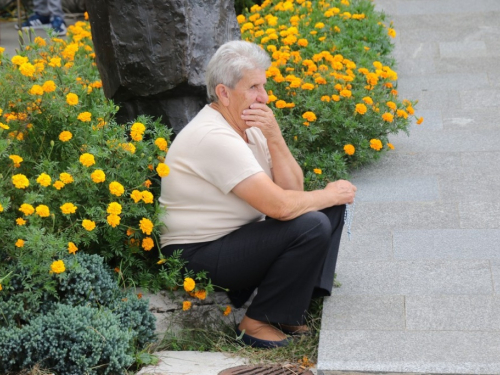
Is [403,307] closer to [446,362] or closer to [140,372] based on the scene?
[446,362]

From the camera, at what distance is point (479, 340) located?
10.9ft

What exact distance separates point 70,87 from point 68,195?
0.83 metres

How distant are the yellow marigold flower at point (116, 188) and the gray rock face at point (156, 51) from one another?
0.85m

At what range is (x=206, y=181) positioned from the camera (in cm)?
352

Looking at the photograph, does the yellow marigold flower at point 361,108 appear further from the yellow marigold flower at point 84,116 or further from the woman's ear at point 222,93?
the yellow marigold flower at point 84,116

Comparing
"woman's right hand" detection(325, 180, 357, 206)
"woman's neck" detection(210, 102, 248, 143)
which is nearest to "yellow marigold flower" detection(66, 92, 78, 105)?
"woman's neck" detection(210, 102, 248, 143)

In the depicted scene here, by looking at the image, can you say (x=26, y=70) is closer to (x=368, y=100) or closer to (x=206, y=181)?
(x=206, y=181)

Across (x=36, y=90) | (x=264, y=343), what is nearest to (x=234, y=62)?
(x=36, y=90)

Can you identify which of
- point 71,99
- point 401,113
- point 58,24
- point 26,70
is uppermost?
point 26,70

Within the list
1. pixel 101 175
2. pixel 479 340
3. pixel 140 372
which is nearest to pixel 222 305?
pixel 140 372

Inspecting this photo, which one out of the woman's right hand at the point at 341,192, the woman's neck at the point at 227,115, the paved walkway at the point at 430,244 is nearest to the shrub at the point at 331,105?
the paved walkway at the point at 430,244

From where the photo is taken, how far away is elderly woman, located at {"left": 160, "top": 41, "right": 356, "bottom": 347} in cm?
344

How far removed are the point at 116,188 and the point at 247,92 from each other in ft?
2.22

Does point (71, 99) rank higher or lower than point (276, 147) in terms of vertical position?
higher
